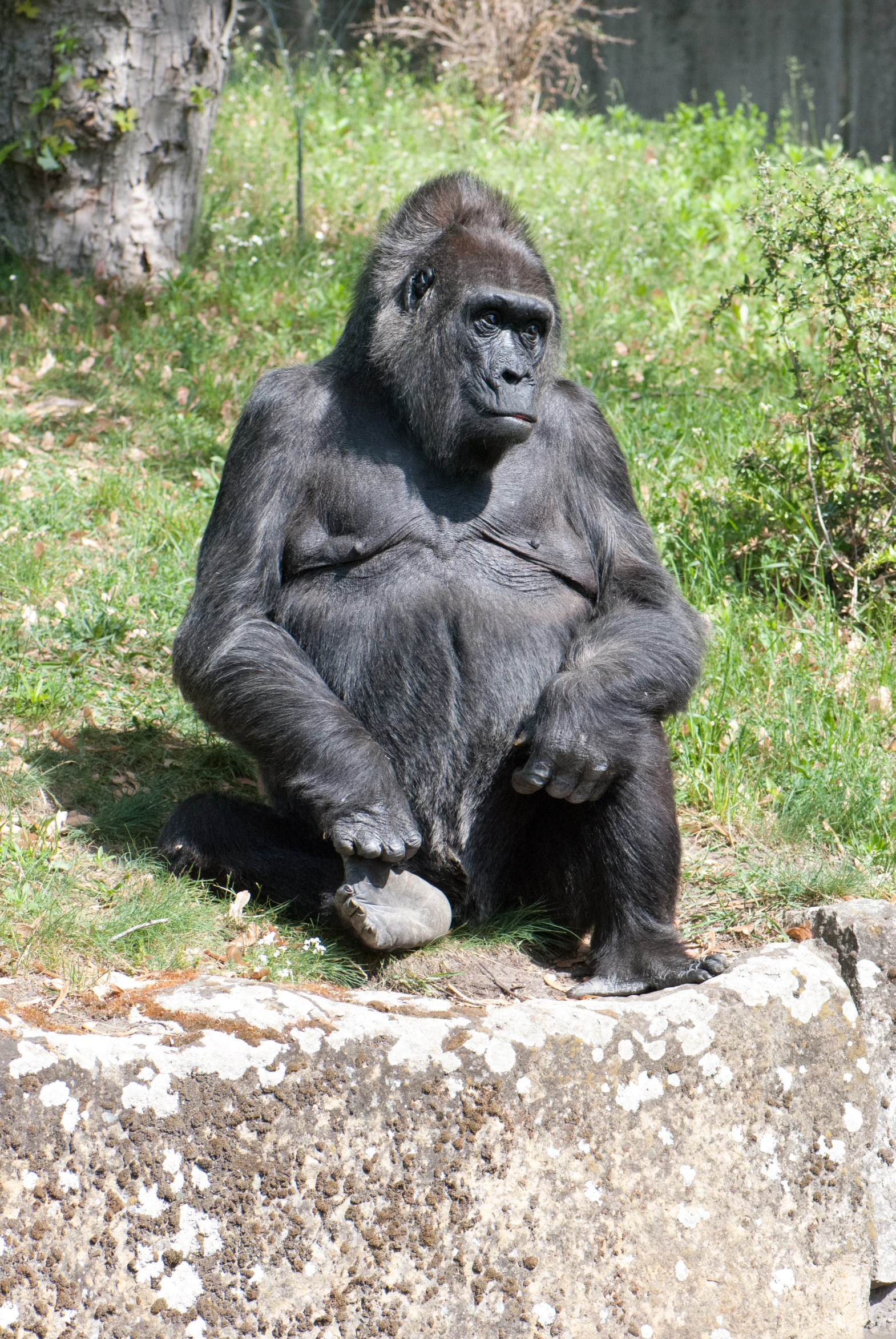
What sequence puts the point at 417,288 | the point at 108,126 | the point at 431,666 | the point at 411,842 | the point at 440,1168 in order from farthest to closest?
1. the point at 108,126
2. the point at 417,288
3. the point at 431,666
4. the point at 411,842
5. the point at 440,1168

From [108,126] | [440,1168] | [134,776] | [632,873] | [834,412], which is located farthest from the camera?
[108,126]

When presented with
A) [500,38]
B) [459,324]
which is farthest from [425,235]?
[500,38]

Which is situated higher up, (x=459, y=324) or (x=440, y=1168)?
(x=459, y=324)

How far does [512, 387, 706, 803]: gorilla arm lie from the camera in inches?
141

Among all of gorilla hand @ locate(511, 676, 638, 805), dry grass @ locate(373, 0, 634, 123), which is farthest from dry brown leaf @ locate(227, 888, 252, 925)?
dry grass @ locate(373, 0, 634, 123)

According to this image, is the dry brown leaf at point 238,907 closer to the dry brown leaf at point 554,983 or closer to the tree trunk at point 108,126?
the dry brown leaf at point 554,983

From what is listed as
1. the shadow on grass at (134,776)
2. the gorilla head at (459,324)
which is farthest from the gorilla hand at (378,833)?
the gorilla head at (459,324)

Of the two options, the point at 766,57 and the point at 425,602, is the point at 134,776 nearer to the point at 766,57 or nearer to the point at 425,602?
the point at 425,602

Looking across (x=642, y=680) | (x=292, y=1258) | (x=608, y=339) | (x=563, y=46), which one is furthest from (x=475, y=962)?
(x=563, y=46)

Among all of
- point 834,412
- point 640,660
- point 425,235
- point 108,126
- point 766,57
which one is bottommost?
point 640,660

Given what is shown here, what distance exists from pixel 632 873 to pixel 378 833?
0.73m

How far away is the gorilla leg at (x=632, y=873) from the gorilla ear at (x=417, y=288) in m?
1.43

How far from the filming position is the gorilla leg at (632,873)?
11.7 ft

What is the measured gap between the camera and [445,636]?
3770 millimetres
